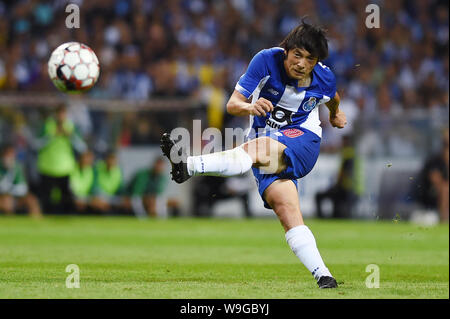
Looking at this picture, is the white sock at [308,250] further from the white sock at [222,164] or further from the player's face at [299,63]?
the player's face at [299,63]

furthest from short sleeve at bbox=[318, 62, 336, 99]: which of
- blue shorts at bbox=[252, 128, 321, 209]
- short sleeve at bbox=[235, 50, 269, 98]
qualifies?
short sleeve at bbox=[235, 50, 269, 98]

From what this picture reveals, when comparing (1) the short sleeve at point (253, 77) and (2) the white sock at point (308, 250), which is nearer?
(2) the white sock at point (308, 250)

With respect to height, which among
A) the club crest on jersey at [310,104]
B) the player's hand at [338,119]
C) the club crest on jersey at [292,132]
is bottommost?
the club crest on jersey at [292,132]

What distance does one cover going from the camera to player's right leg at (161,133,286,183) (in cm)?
609

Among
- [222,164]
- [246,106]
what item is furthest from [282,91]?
[222,164]

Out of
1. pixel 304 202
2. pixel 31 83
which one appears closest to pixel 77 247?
pixel 304 202

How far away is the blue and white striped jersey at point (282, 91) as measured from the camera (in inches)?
254

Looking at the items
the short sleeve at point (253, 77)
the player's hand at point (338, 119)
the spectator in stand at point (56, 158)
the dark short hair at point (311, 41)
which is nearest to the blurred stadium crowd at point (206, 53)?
the spectator in stand at point (56, 158)

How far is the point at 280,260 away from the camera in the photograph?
29.5 ft

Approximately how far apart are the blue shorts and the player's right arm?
48 cm

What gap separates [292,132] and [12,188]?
1122cm

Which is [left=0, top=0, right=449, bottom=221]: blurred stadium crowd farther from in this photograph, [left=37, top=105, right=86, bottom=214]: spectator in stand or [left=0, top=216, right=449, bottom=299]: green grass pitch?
[left=0, top=216, right=449, bottom=299]: green grass pitch
